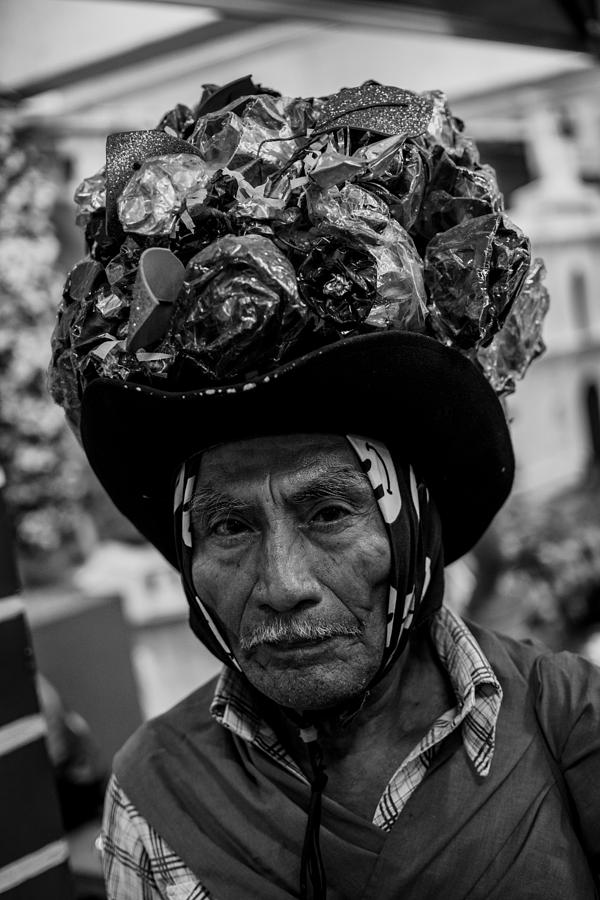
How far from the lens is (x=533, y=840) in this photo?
4.42 feet

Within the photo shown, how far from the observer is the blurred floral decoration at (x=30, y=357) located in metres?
3.50

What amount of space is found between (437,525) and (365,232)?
441 millimetres

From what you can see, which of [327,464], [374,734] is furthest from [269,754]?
[327,464]

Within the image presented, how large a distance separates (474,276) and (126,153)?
20.8 inches

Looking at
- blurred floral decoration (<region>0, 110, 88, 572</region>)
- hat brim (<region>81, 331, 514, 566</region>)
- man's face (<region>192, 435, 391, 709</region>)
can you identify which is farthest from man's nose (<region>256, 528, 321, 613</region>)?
blurred floral decoration (<region>0, 110, 88, 572</region>)

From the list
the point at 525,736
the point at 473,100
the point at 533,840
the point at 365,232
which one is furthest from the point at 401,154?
the point at 473,100

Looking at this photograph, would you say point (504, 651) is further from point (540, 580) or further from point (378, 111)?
point (540, 580)

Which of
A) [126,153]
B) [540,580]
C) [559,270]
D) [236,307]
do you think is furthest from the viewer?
[559,270]

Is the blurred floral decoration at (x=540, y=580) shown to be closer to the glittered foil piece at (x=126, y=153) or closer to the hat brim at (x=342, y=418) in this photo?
the hat brim at (x=342, y=418)

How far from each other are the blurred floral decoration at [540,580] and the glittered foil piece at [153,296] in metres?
2.69

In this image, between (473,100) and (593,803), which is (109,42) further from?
(593,803)

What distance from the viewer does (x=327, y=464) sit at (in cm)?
133

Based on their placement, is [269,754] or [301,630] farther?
[269,754]

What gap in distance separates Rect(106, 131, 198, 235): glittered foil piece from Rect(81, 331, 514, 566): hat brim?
27 cm
